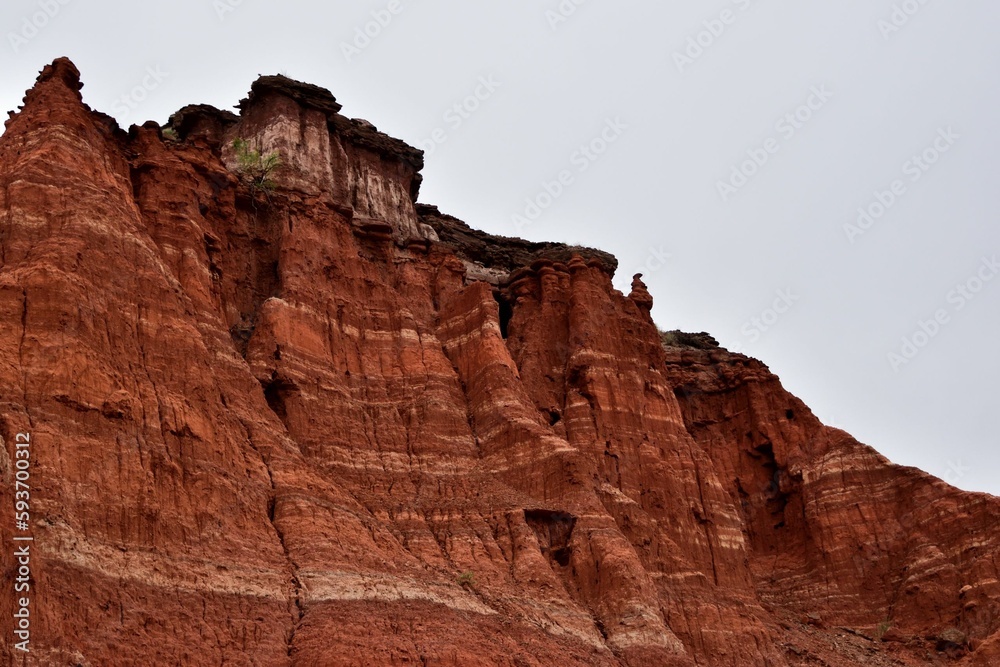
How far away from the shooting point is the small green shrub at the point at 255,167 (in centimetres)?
5569

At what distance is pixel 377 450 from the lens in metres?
48.6

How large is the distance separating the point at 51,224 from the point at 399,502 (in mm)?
15749

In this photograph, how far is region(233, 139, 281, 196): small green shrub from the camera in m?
55.7

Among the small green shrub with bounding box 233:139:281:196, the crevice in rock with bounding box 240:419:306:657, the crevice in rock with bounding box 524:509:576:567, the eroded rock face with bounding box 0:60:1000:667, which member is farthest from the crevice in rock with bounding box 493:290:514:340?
the crevice in rock with bounding box 240:419:306:657

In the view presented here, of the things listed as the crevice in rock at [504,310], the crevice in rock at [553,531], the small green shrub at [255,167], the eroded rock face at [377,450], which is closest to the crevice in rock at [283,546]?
the eroded rock face at [377,450]

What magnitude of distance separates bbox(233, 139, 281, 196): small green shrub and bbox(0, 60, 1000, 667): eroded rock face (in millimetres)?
646

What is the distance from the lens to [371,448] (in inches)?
1912

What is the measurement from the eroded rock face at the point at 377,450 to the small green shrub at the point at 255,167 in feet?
2.12

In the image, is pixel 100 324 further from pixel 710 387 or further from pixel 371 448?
pixel 710 387

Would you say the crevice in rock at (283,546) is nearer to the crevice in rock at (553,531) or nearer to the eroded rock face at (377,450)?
the eroded rock face at (377,450)

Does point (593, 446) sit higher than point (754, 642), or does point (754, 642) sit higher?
point (593, 446)

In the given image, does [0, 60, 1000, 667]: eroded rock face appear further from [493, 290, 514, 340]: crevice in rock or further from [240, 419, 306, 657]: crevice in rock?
[493, 290, 514, 340]: crevice in rock

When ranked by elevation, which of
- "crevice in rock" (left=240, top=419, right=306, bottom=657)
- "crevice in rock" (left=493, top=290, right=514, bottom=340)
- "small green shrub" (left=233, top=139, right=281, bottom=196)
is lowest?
"crevice in rock" (left=240, top=419, right=306, bottom=657)

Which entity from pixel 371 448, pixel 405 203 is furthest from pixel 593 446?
pixel 405 203
